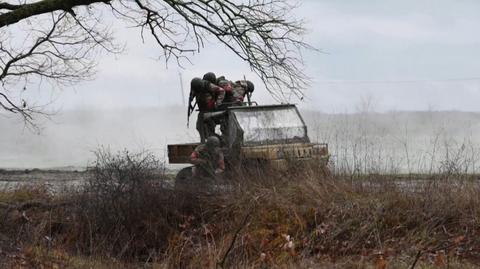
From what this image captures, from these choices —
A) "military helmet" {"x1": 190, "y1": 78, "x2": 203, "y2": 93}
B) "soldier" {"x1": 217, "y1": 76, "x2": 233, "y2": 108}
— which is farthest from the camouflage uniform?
"soldier" {"x1": 217, "y1": 76, "x2": 233, "y2": 108}

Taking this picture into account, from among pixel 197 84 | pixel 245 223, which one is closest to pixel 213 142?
pixel 197 84

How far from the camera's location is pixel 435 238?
38.5 ft

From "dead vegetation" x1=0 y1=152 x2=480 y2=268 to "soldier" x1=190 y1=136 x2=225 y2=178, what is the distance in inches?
37.3

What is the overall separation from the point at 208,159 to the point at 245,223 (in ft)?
Answer: 11.4

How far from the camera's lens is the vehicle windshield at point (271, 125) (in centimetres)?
1554

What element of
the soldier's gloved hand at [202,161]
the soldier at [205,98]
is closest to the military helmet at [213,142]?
the soldier's gloved hand at [202,161]

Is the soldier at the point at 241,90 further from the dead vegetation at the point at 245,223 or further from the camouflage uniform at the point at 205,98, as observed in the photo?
the dead vegetation at the point at 245,223

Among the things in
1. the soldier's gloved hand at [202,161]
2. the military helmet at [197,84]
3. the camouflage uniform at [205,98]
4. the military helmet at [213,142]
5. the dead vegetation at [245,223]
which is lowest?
the dead vegetation at [245,223]

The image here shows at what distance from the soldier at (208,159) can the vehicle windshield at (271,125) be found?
2.03 feet

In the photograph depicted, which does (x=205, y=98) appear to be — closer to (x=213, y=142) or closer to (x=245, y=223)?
(x=213, y=142)

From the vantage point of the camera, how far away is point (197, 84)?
1617 centimetres

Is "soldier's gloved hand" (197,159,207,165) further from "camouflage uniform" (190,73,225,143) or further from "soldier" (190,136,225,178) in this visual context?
"camouflage uniform" (190,73,225,143)

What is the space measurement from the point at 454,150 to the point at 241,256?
17.0 feet

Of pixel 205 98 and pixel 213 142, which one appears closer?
pixel 213 142
